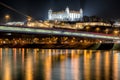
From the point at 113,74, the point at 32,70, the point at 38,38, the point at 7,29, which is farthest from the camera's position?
the point at 38,38

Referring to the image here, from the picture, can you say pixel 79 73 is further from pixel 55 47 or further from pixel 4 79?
pixel 55 47

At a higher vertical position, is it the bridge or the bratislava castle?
the bratislava castle

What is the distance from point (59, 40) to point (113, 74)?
53.4m

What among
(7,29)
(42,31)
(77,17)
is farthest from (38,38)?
(77,17)

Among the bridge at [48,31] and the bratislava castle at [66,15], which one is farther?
the bratislava castle at [66,15]

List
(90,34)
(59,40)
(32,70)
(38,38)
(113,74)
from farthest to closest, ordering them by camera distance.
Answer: (38,38) → (59,40) → (90,34) → (32,70) → (113,74)

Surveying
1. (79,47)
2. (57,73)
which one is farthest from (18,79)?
(79,47)

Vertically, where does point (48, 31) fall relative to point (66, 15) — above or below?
below

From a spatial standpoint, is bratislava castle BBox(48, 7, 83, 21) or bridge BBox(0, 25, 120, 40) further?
bratislava castle BBox(48, 7, 83, 21)

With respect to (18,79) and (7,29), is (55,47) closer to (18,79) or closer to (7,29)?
(7,29)

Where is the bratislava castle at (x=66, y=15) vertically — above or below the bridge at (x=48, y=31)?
above

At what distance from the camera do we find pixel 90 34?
218 ft

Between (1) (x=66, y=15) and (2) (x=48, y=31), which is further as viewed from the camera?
(1) (x=66, y=15)

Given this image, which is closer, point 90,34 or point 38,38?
point 90,34
